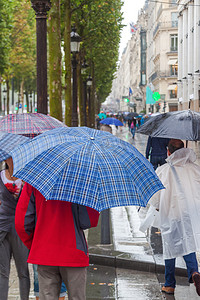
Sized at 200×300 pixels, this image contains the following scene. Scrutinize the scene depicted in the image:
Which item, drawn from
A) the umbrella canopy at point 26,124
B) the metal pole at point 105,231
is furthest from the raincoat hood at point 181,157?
the metal pole at point 105,231

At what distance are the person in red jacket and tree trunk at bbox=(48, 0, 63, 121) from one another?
1016 cm

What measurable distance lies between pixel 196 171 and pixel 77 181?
8.17 feet

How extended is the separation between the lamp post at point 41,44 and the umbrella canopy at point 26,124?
2.94m

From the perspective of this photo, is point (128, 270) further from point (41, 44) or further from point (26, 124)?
point (41, 44)

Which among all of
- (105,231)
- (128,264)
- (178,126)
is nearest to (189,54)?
(105,231)

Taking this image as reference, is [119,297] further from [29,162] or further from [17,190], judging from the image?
[29,162]

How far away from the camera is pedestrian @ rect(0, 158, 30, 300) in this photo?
464 centimetres

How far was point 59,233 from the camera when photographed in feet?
12.3

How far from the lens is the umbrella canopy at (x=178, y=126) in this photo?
6.06 meters

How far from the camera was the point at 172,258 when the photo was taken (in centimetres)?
570

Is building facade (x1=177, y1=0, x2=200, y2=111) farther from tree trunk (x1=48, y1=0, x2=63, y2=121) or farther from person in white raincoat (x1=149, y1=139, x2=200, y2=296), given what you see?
→ person in white raincoat (x1=149, y1=139, x2=200, y2=296)

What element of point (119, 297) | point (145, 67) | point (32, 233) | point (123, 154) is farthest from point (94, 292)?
point (145, 67)

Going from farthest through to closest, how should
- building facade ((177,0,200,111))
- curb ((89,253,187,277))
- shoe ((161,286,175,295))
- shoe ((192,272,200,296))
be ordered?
building facade ((177,0,200,111)), curb ((89,253,187,277)), shoe ((161,286,175,295)), shoe ((192,272,200,296))

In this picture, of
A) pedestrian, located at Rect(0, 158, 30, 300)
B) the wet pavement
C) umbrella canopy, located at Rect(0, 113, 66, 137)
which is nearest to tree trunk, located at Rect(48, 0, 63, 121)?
the wet pavement
